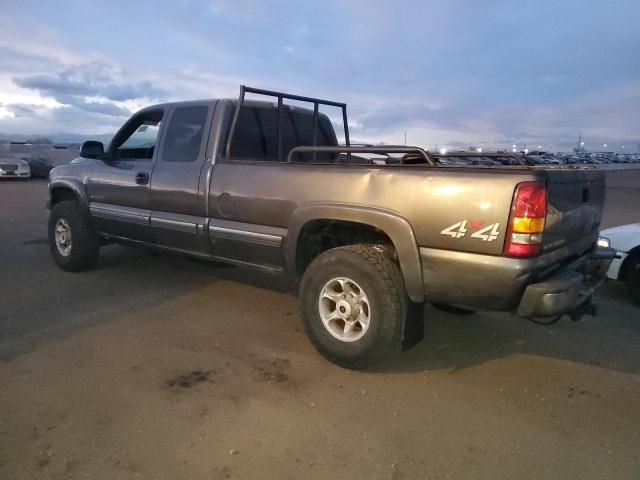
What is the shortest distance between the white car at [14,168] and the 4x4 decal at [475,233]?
19553 millimetres

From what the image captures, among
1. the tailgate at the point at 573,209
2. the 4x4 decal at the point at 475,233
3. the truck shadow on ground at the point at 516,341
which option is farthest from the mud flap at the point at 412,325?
the tailgate at the point at 573,209

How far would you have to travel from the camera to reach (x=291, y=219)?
372cm

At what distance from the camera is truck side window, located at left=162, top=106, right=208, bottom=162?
14.8ft

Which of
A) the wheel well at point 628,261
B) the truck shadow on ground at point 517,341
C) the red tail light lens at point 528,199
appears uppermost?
the red tail light lens at point 528,199

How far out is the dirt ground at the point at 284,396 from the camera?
2.47m

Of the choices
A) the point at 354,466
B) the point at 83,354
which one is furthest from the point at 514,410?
the point at 83,354

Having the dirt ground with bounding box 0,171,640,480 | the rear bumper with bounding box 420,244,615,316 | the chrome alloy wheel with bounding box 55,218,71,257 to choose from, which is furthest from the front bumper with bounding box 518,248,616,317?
the chrome alloy wheel with bounding box 55,218,71,257

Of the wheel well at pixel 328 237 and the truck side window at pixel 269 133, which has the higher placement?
the truck side window at pixel 269 133

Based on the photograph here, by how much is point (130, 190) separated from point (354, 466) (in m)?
3.74

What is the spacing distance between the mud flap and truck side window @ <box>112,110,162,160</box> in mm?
3156

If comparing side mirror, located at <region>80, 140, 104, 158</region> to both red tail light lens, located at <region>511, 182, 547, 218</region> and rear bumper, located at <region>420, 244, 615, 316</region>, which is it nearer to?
rear bumper, located at <region>420, 244, 615, 316</region>

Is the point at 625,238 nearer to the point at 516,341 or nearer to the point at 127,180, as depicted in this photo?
the point at 516,341

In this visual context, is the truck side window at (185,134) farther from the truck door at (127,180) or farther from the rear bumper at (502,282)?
the rear bumper at (502,282)

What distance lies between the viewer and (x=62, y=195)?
19.9 feet
